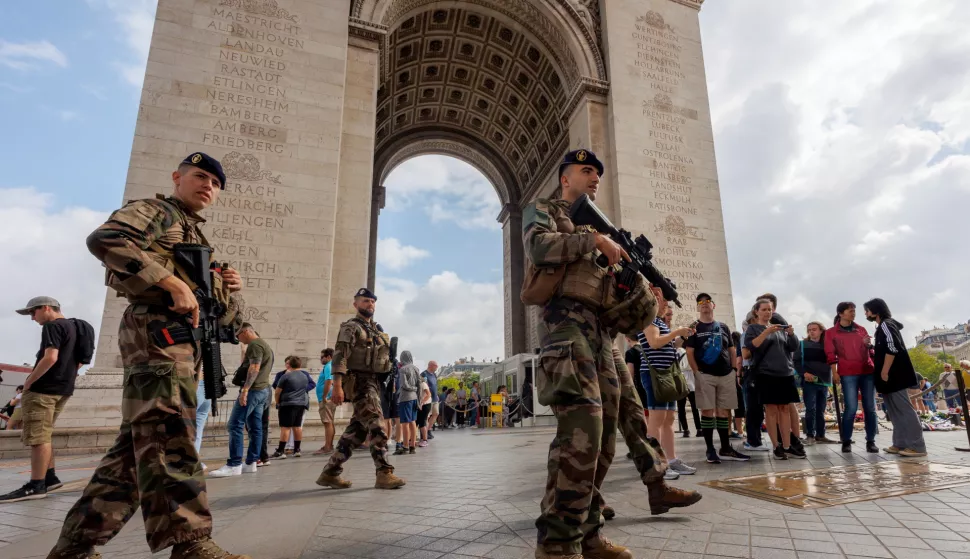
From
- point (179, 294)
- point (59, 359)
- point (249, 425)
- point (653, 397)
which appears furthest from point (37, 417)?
point (653, 397)

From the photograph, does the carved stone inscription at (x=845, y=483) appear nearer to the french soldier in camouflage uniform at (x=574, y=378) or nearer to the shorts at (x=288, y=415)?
the french soldier in camouflage uniform at (x=574, y=378)

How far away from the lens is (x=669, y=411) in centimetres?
465

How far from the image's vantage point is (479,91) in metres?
23.0

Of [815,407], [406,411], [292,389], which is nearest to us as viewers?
[815,407]

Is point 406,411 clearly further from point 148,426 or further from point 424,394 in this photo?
point 148,426

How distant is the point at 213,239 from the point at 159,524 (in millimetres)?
10197

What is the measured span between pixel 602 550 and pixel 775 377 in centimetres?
475

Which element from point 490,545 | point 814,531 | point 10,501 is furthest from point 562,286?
point 10,501

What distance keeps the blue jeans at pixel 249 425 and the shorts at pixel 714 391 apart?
17.9 ft

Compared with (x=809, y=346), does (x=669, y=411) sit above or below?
below

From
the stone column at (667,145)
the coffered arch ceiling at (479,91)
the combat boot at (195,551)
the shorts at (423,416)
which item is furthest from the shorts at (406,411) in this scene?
the coffered arch ceiling at (479,91)

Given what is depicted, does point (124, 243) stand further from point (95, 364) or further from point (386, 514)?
point (95, 364)

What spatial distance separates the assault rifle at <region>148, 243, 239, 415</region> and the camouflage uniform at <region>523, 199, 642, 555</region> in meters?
1.67

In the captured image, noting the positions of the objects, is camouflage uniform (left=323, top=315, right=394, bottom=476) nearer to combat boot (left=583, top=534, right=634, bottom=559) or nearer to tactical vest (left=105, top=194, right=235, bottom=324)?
tactical vest (left=105, top=194, right=235, bottom=324)
